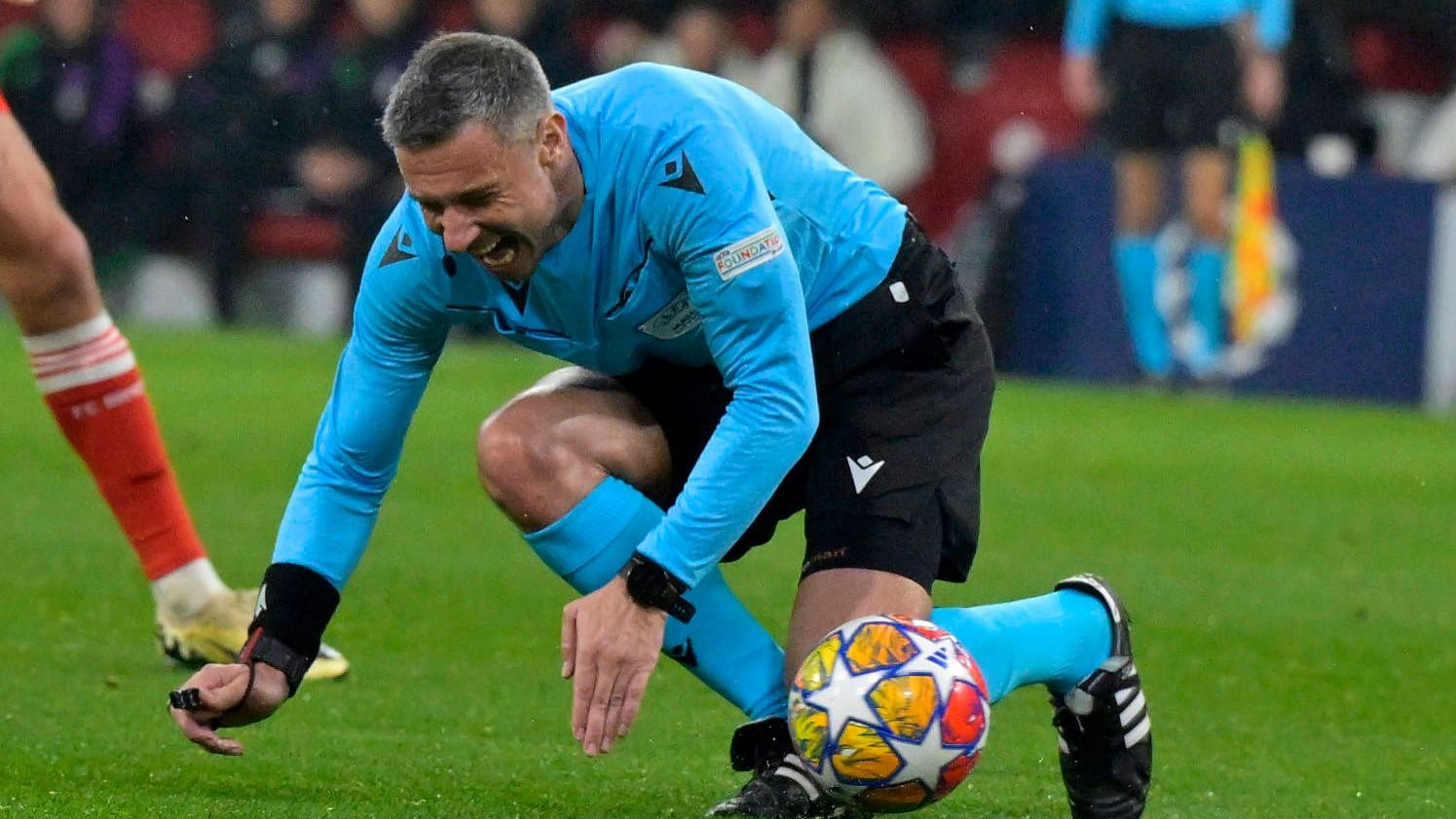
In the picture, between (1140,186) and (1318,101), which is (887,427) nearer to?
(1140,186)

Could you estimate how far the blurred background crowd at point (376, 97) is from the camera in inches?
553

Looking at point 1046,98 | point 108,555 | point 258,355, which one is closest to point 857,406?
point 108,555

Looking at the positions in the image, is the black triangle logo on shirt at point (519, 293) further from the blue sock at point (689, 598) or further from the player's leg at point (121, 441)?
the player's leg at point (121, 441)

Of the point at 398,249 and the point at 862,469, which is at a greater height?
the point at 398,249

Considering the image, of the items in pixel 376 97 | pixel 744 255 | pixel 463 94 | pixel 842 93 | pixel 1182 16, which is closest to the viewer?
pixel 463 94

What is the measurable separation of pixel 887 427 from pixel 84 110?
1217cm

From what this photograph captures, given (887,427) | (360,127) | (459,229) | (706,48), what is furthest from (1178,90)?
(459,229)

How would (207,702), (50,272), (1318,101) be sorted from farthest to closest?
(1318,101) → (50,272) → (207,702)

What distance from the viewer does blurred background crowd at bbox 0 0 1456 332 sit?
46.1 feet

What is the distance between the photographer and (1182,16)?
11.6 m

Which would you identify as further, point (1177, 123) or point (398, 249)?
point (1177, 123)

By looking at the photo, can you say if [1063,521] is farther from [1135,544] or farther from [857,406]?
[857,406]

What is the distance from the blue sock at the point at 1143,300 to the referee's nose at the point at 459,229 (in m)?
8.27

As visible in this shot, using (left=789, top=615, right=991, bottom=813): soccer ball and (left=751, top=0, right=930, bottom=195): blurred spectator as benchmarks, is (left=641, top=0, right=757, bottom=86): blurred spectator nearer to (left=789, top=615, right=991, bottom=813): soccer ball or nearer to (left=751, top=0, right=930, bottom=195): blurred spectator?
(left=751, top=0, right=930, bottom=195): blurred spectator
